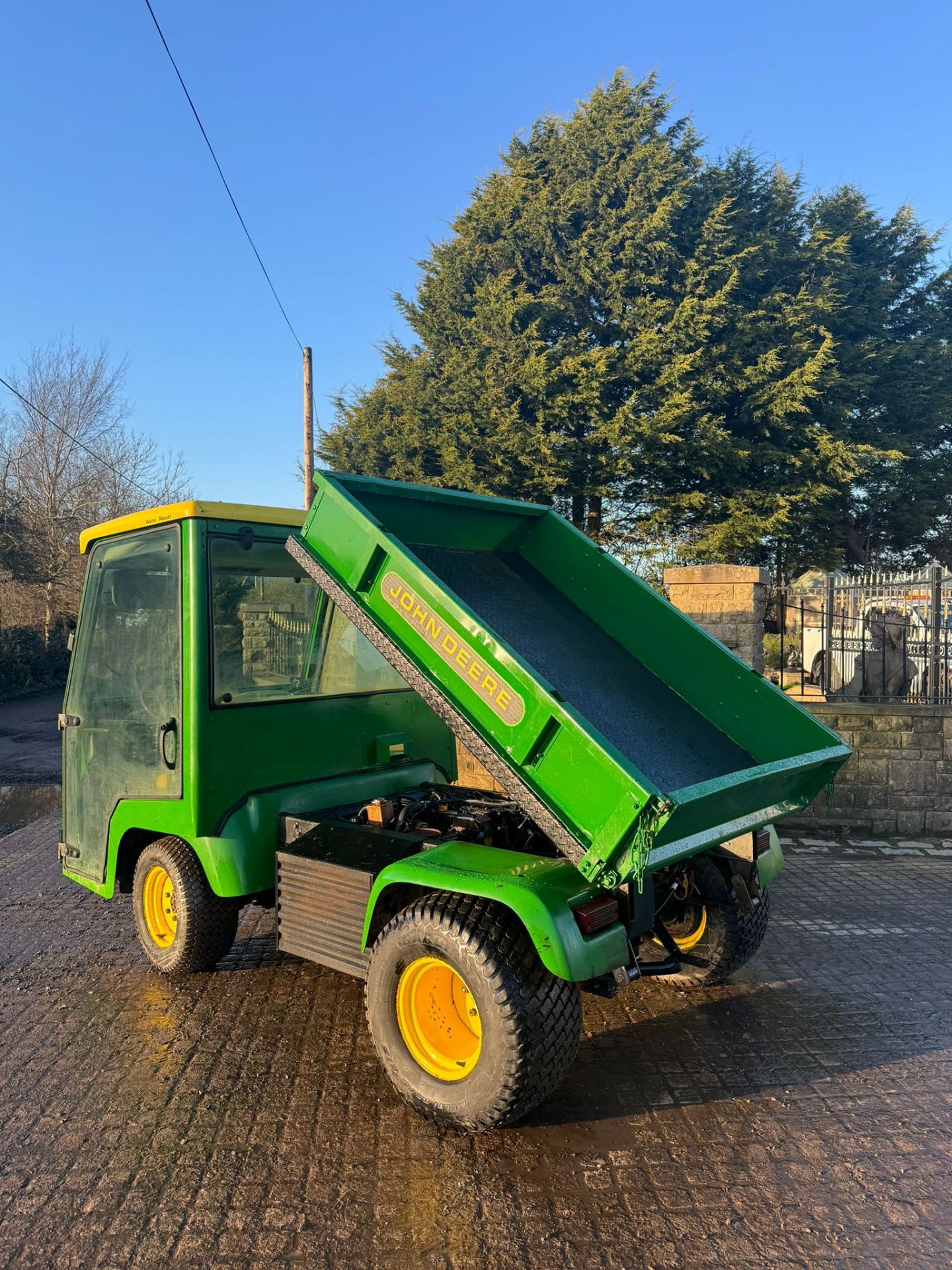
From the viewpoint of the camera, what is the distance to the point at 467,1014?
10.1ft

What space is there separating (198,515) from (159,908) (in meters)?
2.11

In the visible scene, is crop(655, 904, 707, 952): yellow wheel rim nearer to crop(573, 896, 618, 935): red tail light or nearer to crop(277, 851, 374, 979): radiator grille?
crop(573, 896, 618, 935): red tail light

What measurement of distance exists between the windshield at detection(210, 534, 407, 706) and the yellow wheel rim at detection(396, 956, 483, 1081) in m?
1.62

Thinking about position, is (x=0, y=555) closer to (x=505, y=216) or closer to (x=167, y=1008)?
(x=505, y=216)

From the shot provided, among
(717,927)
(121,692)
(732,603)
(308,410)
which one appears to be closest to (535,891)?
(717,927)

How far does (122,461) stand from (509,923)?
81.3ft

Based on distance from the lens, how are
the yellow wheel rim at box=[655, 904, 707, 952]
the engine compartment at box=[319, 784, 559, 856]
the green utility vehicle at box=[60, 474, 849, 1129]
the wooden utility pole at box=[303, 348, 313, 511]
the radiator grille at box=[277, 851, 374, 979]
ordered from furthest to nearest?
the wooden utility pole at box=[303, 348, 313, 511]
the yellow wheel rim at box=[655, 904, 707, 952]
the engine compartment at box=[319, 784, 559, 856]
the radiator grille at box=[277, 851, 374, 979]
the green utility vehicle at box=[60, 474, 849, 1129]

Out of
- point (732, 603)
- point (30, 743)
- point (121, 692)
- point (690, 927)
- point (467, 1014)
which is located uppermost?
point (732, 603)

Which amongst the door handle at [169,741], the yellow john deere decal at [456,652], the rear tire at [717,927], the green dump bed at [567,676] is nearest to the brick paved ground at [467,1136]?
the rear tire at [717,927]

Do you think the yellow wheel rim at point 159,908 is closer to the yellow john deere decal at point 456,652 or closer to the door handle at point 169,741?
the door handle at point 169,741

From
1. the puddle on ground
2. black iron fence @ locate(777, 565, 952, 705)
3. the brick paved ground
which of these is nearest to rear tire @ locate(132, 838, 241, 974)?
the brick paved ground

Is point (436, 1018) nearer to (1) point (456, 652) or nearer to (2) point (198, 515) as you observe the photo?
(1) point (456, 652)

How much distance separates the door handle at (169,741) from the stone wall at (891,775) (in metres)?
5.76

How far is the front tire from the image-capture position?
9.19 feet
